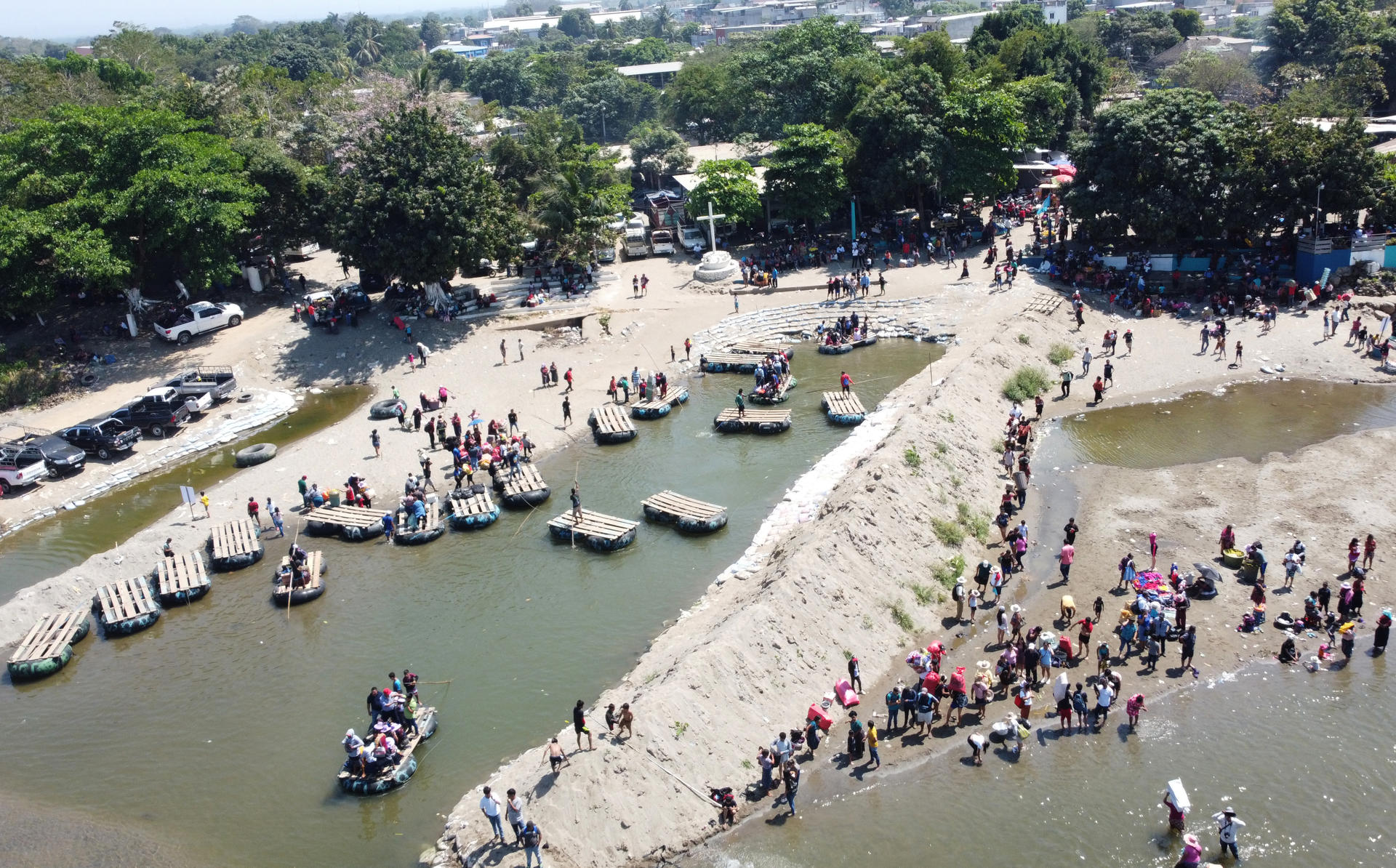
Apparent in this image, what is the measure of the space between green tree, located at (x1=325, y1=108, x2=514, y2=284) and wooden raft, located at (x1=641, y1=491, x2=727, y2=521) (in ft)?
68.9

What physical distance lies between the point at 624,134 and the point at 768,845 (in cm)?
10858

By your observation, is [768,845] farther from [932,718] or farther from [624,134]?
[624,134]

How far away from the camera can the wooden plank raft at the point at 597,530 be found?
109ft

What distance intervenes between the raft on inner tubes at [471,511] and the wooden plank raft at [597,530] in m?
2.32

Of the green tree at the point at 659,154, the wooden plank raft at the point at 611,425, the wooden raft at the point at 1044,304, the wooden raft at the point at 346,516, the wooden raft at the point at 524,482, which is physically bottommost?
the wooden raft at the point at 346,516

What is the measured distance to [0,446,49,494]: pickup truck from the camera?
39.6 metres

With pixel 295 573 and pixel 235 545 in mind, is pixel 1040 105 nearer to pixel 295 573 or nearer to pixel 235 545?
pixel 295 573

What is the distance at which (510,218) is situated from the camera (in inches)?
2108

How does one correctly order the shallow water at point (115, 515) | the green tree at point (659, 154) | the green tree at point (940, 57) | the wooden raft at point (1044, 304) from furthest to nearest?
1. the green tree at point (659, 154)
2. the green tree at point (940, 57)
3. the wooden raft at point (1044, 304)
4. the shallow water at point (115, 515)

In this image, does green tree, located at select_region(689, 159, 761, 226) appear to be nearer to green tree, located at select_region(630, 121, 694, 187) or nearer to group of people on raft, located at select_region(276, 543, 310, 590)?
green tree, located at select_region(630, 121, 694, 187)

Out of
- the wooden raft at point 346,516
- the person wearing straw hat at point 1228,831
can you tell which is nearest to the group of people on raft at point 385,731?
the wooden raft at point 346,516

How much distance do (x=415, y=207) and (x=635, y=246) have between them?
1772 cm

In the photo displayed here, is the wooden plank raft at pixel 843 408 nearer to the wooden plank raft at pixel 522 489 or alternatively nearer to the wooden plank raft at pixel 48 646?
the wooden plank raft at pixel 522 489

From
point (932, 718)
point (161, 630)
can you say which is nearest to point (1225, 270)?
point (932, 718)
